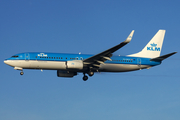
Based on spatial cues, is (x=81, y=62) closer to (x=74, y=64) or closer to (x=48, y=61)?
(x=74, y=64)

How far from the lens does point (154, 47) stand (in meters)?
62.1

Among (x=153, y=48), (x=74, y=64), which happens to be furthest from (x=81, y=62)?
(x=153, y=48)

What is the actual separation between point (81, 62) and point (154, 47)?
16767 mm

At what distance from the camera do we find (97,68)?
181 ft

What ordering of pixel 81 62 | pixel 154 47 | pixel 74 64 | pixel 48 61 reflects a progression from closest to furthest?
pixel 74 64 → pixel 48 61 → pixel 81 62 → pixel 154 47

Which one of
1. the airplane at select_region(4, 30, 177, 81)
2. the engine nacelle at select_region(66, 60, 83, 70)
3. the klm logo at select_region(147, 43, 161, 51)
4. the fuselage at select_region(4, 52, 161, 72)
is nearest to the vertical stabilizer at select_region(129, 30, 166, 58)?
the klm logo at select_region(147, 43, 161, 51)

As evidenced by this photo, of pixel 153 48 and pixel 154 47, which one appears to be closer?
pixel 153 48

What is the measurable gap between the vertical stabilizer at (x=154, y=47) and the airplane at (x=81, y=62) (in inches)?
52.7

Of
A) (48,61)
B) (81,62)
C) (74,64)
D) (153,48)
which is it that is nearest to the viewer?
(74,64)

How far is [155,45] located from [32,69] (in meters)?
24.8

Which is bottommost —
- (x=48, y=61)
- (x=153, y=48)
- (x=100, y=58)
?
(x=48, y=61)

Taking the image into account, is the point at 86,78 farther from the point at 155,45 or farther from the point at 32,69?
the point at 155,45

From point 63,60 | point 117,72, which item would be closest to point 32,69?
point 63,60

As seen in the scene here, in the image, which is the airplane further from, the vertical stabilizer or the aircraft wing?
the vertical stabilizer
